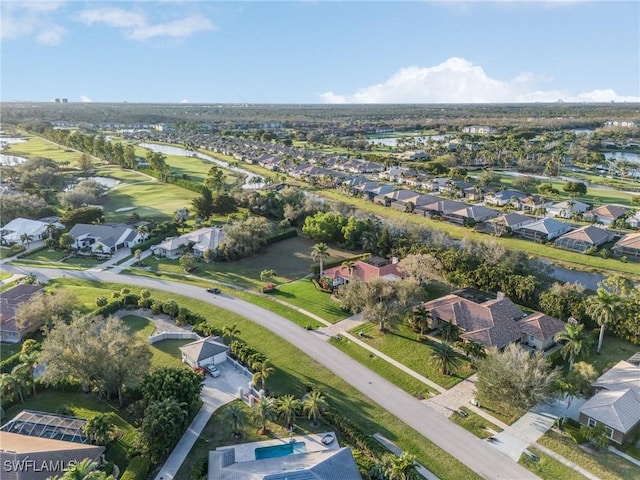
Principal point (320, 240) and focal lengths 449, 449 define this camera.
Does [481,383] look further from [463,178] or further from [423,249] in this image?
[463,178]

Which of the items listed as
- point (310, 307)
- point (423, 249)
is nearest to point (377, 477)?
point (310, 307)

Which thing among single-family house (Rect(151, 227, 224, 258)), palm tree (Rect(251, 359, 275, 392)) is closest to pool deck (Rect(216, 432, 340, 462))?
palm tree (Rect(251, 359, 275, 392))

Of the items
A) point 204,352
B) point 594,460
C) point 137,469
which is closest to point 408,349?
point 594,460

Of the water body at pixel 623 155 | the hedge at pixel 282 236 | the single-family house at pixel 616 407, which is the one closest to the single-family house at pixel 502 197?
the hedge at pixel 282 236

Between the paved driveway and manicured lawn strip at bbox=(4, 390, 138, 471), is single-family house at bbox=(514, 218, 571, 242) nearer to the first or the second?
the paved driveway

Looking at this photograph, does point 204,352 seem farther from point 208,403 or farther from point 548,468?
point 548,468

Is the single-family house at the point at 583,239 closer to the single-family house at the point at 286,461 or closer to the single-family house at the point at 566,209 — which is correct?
the single-family house at the point at 566,209
